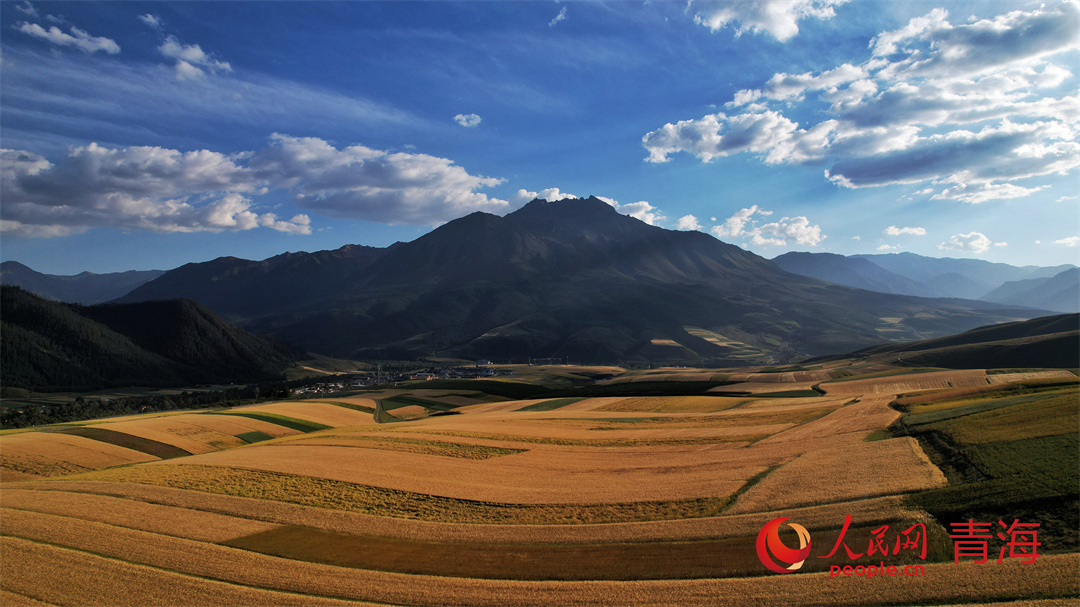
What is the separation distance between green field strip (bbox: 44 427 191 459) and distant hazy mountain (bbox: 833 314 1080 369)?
162468mm

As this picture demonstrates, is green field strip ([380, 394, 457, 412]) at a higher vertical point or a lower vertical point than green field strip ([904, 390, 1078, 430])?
lower

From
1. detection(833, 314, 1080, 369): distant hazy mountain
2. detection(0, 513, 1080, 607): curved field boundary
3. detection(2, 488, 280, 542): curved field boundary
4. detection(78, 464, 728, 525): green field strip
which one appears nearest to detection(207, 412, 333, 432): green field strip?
detection(78, 464, 728, 525): green field strip

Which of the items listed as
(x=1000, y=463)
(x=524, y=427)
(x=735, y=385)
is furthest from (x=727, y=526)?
(x=735, y=385)

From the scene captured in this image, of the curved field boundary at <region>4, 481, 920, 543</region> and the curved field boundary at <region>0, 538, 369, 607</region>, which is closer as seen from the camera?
the curved field boundary at <region>0, 538, 369, 607</region>

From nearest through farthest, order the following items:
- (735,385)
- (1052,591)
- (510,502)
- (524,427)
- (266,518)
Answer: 1. (1052,591)
2. (266,518)
3. (510,502)
4. (524,427)
5. (735,385)

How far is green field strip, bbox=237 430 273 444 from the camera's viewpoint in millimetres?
69325

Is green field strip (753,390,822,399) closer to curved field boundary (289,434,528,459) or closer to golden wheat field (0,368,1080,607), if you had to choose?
golden wheat field (0,368,1080,607)

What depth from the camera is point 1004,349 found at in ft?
454

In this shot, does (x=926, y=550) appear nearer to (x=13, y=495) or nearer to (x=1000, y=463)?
(x=1000, y=463)

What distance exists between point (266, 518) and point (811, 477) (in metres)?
35.1

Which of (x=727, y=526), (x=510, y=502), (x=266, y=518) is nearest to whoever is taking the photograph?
(x=727, y=526)

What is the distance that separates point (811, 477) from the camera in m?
35.3

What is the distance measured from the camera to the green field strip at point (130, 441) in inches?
2308

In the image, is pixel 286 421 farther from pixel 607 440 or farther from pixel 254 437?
pixel 607 440
